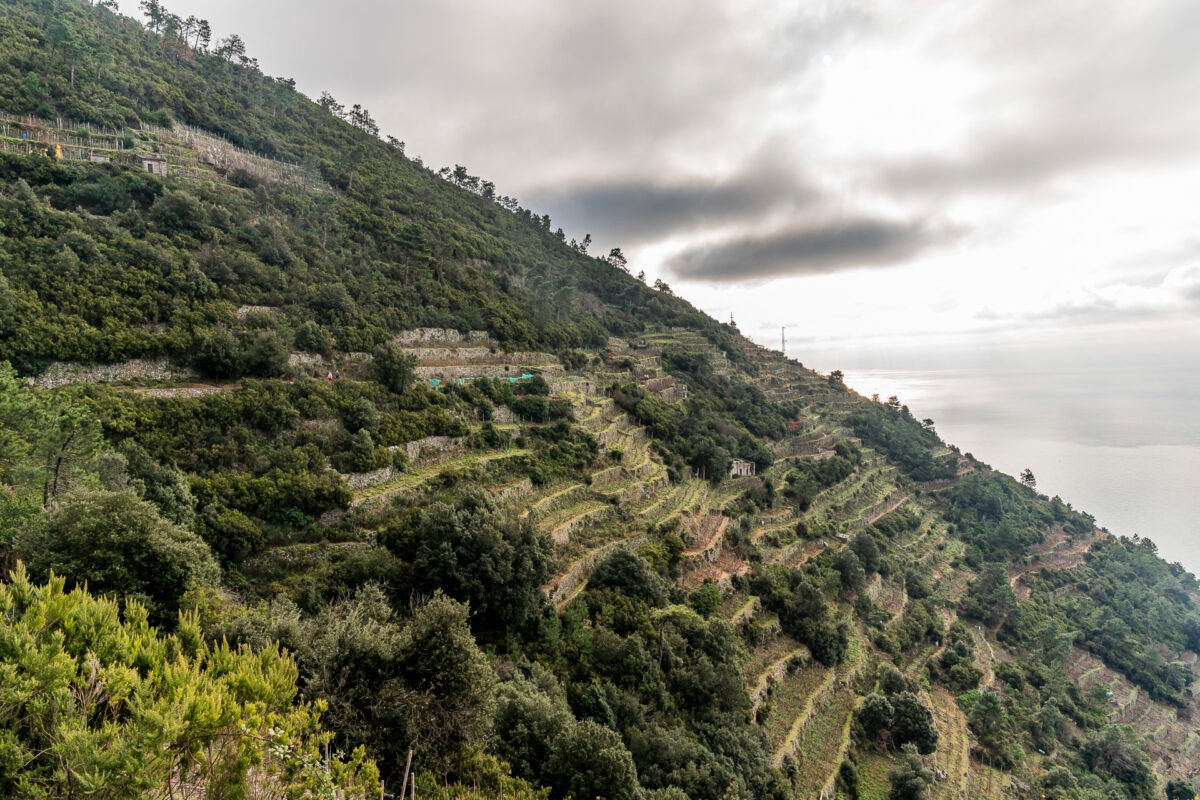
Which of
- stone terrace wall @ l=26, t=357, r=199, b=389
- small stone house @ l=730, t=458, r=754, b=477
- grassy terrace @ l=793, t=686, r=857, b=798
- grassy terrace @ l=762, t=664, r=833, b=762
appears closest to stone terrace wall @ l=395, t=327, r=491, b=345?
stone terrace wall @ l=26, t=357, r=199, b=389

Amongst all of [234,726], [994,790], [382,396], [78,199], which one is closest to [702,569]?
[994,790]

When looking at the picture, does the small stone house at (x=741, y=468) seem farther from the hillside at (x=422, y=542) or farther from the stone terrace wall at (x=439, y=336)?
the stone terrace wall at (x=439, y=336)

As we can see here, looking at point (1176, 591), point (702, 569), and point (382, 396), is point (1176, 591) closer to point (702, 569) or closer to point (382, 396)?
point (702, 569)

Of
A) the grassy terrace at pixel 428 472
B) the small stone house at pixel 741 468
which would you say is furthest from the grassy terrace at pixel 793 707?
the small stone house at pixel 741 468

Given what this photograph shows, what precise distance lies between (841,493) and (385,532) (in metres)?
40.2

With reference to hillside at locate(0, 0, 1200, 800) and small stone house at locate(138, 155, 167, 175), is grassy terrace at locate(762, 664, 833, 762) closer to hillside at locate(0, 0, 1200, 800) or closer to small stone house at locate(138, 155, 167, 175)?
hillside at locate(0, 0, 1200, 800)

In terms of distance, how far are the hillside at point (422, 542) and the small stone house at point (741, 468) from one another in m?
0.37

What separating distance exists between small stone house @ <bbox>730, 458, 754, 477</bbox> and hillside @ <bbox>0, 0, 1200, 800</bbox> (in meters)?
0.37

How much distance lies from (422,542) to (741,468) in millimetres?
29993

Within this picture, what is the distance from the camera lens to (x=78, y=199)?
27.5m

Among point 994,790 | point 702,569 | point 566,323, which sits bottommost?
point 994,790

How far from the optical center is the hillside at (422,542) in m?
10.3

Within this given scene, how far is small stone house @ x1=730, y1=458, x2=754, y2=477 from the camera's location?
40812 mm

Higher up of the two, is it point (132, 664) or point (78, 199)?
point (78, 199)
